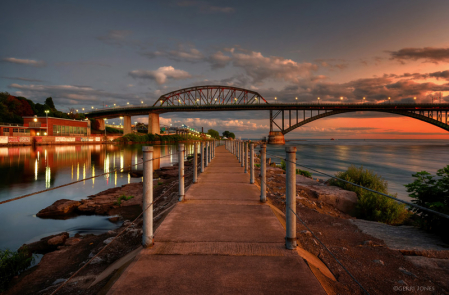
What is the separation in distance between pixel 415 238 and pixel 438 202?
1000mm

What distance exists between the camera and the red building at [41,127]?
73.8 metres

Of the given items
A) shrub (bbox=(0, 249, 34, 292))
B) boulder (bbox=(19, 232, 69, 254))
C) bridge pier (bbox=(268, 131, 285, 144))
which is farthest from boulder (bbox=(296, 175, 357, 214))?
bridge pier (bbox=(268, 131, 285, 144))

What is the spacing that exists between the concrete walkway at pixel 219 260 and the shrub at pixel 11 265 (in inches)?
144

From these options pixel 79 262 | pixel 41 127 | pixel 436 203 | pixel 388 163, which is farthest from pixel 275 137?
pixel 79 262

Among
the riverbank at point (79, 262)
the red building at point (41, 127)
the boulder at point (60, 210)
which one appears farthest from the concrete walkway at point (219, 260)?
the red building at point (41, 127)

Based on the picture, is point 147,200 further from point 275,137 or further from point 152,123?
point 152,123

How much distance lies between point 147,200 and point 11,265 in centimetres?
441

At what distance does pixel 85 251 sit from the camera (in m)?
6.21

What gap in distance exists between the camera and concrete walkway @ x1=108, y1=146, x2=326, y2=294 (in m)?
2.96

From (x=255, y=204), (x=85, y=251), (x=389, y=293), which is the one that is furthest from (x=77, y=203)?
(x=389, y=293)

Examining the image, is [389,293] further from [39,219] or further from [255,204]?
[39,219]

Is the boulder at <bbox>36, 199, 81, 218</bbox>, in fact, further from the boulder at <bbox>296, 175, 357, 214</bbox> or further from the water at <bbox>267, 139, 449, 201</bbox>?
the water at <bbox>267, 139, 449, 201</bbox>

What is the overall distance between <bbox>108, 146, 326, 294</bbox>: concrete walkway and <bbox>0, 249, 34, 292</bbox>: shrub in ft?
12.0

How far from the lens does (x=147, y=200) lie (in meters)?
4.09
